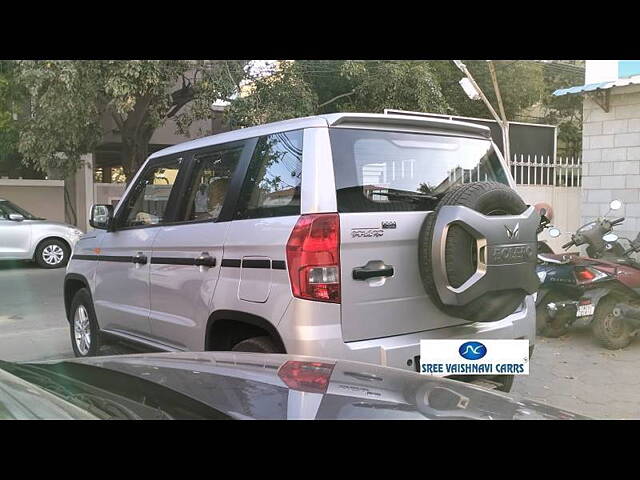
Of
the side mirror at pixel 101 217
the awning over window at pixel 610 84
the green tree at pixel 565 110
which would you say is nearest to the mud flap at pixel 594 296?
the awning over window at pixel 610 84

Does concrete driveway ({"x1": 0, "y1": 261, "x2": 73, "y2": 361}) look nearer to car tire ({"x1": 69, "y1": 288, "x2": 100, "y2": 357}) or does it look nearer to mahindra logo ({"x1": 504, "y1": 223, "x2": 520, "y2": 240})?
car tire ({"x1": 69, "y1": 288, "x2": 100, "y2": 357})

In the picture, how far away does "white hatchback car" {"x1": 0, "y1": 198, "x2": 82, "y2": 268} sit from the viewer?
12.1 metres

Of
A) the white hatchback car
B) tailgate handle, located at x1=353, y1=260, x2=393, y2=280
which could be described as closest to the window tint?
the white hatchback car

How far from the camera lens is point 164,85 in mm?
10148

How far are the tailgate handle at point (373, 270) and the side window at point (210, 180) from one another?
3.74 ft

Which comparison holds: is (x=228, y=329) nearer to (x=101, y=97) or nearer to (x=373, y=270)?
(x=373, y=270)

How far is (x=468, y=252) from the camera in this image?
3.41 m

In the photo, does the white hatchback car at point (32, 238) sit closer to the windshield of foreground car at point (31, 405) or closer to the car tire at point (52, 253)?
the car tire at point (52, 253)

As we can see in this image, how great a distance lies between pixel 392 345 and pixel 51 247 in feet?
36.1

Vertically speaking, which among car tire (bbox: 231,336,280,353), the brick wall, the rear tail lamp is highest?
the brick wall

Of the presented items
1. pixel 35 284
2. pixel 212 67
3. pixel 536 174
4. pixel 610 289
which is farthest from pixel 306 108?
pixel 610 289

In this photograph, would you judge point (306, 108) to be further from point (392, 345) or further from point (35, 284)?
point (392, 345)

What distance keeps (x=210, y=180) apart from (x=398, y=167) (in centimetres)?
134

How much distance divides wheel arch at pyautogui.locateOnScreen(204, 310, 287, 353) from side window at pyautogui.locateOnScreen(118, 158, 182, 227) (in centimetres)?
114
